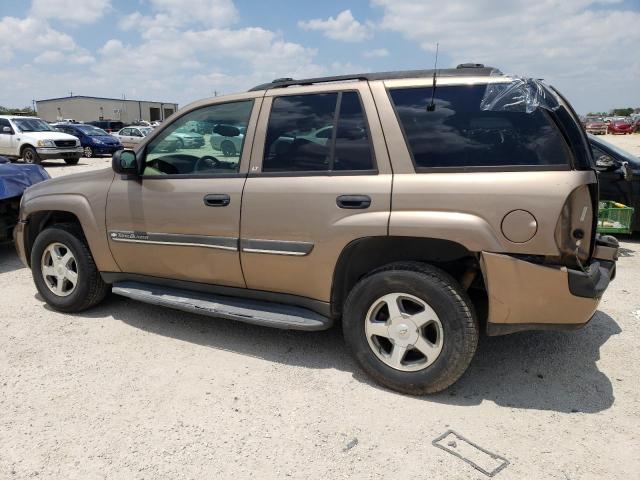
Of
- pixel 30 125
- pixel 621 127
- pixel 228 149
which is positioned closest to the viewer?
pixel 228 149

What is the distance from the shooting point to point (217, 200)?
3.46 metres

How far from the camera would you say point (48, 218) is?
176 inches

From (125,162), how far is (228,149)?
83 centimetres

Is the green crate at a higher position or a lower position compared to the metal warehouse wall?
lower

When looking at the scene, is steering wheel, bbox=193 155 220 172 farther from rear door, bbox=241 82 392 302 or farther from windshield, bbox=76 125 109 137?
windshield, bbox=76 125 109 137

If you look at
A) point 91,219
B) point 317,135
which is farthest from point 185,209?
point 317,135

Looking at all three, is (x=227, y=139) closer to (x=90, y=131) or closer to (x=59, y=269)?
(x=59, y=269)

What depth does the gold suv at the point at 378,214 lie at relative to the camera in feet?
8.77

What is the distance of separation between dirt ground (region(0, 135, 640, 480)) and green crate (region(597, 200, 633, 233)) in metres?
2.68

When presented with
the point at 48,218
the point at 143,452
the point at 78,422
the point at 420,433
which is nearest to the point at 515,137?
the point at 420,433

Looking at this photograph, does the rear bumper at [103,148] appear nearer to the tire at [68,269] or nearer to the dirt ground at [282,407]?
the tire at [68,269]

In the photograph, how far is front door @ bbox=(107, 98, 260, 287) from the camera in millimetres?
3465

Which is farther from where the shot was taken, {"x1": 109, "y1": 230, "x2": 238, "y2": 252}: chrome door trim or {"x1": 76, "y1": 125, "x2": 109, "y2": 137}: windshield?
{"x1": 76, "y1": 125, "x2": 109, "y2": 137}: windshield

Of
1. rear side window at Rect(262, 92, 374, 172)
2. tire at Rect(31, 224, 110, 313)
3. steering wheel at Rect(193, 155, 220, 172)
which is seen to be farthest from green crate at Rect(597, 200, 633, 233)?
tire at Rect(31, 224, 110, 313)
